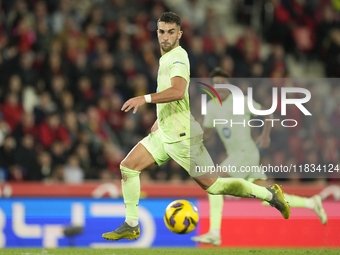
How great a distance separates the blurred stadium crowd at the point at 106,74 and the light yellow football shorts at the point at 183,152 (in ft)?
14.4

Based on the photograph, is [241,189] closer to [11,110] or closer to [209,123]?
[209,123]

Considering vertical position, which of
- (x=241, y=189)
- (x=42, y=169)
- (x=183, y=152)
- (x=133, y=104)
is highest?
(x=133, y=104)

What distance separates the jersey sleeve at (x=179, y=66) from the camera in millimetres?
5613

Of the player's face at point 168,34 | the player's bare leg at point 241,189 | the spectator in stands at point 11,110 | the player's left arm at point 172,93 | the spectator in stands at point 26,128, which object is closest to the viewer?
the player's left arm at point 172,93

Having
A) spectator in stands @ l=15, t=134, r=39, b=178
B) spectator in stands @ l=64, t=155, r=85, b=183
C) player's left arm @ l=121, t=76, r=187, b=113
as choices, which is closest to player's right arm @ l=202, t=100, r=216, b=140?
player's left arm @ l=121, t=76, r=187, b=113

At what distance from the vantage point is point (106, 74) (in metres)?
11.2

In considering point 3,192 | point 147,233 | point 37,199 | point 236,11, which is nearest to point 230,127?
point 147,233

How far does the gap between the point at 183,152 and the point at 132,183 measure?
1.99 feet

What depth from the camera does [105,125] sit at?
10.9 meters

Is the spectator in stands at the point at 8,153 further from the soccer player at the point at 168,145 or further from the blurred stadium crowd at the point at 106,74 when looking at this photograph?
the soccer player at the point at 168,145

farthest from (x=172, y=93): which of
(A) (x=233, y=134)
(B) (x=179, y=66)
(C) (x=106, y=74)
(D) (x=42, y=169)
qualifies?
(C) (x=106, y=74)

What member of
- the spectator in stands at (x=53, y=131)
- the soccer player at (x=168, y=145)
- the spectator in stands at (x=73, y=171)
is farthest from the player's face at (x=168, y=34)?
the spectator in stands at (x=53, y=131)

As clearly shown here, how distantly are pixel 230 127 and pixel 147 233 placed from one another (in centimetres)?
195

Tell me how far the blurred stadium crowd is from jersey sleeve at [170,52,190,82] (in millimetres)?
4800
